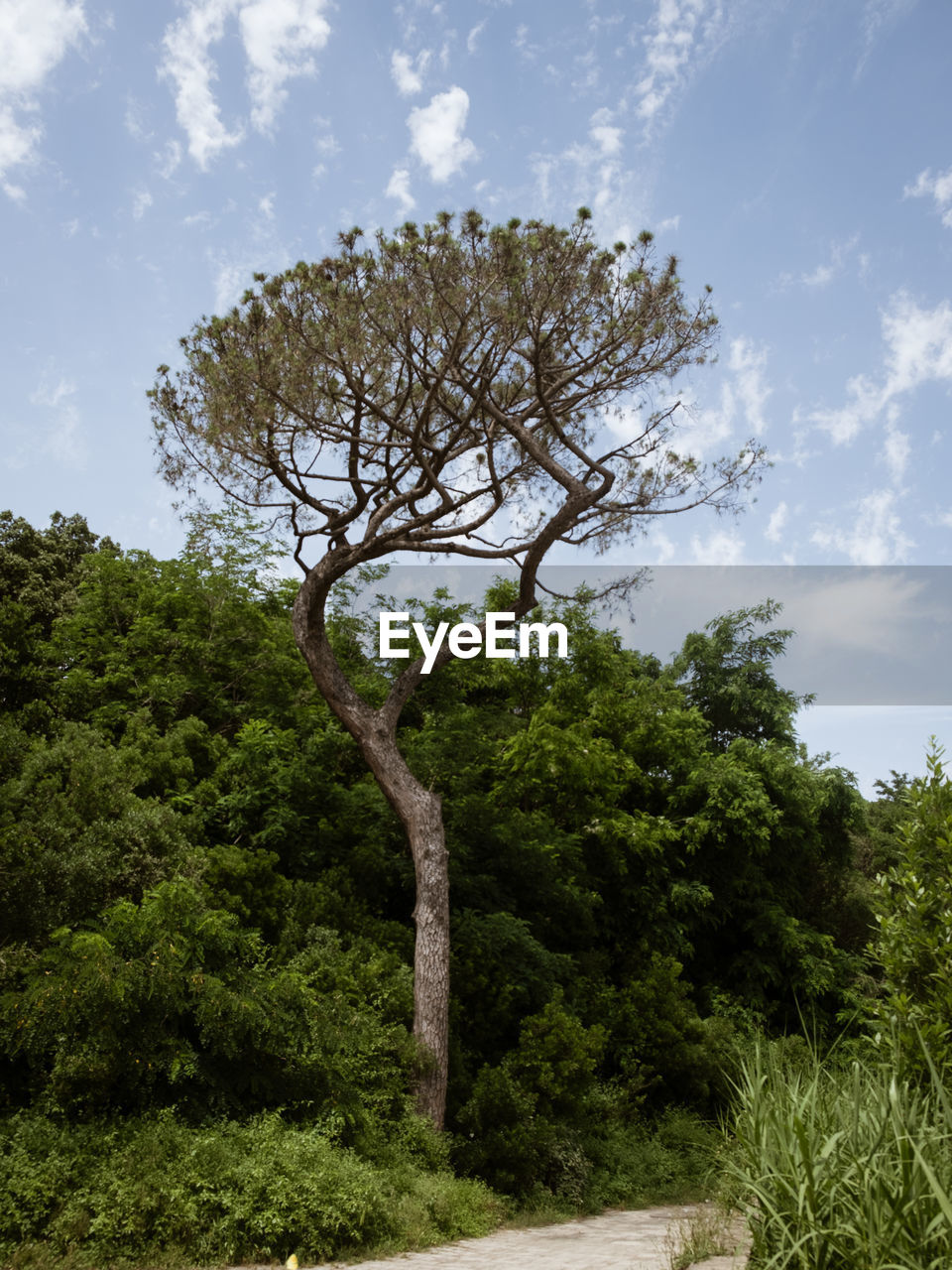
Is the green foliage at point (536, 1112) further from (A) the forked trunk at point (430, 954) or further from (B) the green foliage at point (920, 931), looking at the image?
(B) the green foliage at point (920, 931)

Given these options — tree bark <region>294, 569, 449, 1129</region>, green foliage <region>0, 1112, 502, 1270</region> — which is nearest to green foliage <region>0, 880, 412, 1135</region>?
green foliage <region>0, 1112, 502, 1270</region>

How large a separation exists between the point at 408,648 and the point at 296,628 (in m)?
3.25

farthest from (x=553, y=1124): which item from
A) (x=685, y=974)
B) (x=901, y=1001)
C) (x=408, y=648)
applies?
(x=685, y=974)

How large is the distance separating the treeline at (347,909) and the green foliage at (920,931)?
114 cm

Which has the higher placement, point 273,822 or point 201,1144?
point 273,822

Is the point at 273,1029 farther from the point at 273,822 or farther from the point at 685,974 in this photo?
the point at 685,974

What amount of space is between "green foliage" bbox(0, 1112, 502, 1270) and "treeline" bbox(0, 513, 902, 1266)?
0.9 inches

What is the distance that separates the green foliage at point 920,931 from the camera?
4.57 m

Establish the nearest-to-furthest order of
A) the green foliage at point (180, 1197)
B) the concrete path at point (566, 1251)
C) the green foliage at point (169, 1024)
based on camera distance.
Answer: the green foliage at point (180, 1197), the concrete path at point (566, 1251), the green foliage at point (169, 1024)

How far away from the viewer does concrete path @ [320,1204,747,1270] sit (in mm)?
5727

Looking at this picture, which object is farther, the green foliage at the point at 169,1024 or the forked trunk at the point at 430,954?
the forked trunk at the point at 430,954

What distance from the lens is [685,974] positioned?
17.2m

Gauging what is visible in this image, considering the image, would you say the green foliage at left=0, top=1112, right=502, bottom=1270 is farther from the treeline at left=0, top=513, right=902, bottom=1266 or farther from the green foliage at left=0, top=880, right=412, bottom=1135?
the green foliage at left=0, top=880, right=412, bottom=1135

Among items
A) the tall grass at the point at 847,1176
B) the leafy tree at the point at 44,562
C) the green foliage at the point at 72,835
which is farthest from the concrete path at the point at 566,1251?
the leafy tree at the point at 44,562
